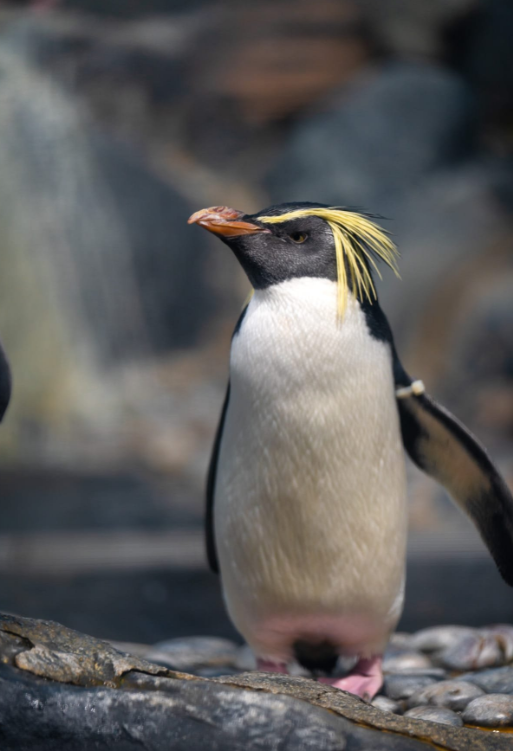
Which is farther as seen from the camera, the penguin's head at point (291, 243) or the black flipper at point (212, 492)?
the black flipper at point (212, 492)

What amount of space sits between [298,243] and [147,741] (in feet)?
2.72

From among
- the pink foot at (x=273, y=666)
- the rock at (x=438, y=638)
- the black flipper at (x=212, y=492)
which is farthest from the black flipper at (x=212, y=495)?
the rock at (x=438, y=638)

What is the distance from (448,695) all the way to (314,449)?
0.44m

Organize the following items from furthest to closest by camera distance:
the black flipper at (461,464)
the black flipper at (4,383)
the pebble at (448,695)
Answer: the black flipper at (461,464) < the pebble at (448,695) < the black flipper at (4,383)

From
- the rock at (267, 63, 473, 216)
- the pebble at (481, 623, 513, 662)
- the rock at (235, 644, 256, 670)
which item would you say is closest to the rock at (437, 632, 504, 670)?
the pebble at (481, 623, 513, 662)

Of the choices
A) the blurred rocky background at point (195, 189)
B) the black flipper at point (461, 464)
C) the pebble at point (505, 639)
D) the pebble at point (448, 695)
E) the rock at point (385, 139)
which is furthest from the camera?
the rock at point (385, 139)

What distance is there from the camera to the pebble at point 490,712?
1.15m

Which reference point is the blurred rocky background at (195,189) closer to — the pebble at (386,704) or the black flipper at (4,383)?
the pebble at (386,704)

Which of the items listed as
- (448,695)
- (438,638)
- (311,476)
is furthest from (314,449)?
(438,638)

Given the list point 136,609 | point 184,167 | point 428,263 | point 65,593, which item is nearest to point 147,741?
point 136,609

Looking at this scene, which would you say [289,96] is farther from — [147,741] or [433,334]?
[147,741]

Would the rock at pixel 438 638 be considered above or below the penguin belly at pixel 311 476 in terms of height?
below

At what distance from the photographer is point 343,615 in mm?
1442

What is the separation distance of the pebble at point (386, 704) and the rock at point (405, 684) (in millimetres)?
33
